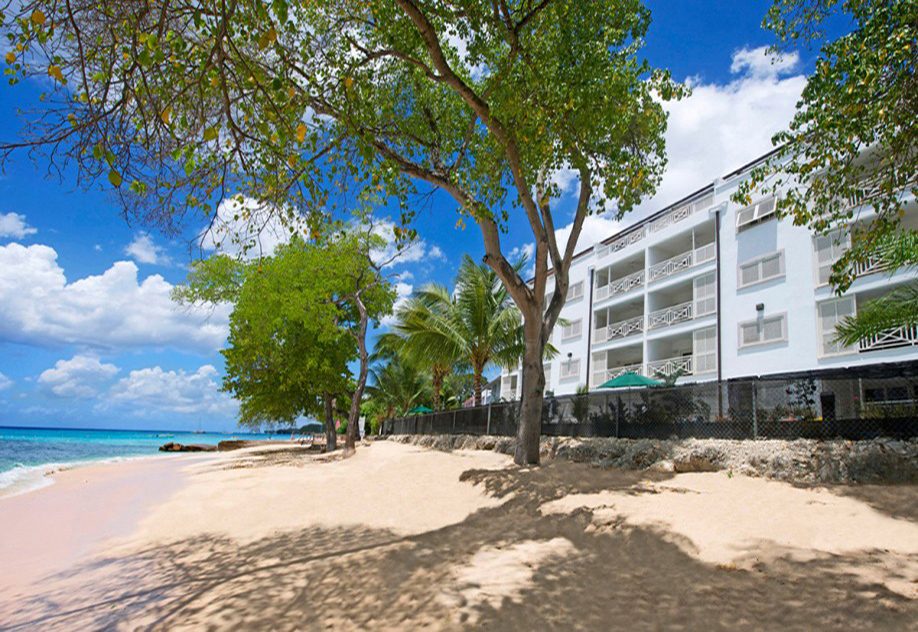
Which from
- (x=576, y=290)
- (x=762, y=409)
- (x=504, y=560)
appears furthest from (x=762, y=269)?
(x=504, y=560)

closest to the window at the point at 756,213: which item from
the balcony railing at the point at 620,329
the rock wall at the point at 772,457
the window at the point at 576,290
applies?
the balcony railing at the point at 620,329

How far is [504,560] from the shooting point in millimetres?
5543

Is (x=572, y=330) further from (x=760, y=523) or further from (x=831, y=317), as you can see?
(x=760, y=523)

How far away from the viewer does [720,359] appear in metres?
22.7

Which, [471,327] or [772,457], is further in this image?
[471,327]

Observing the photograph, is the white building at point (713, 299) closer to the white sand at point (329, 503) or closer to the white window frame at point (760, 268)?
the white window frame at point (760, 268)

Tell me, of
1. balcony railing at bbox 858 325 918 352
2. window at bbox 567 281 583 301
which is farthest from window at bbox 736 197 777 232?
window at bbox 567 281 583 301

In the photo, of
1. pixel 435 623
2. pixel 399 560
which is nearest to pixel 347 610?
pixel 435 623

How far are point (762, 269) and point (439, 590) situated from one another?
2136cm

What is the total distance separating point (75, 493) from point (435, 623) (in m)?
14.2

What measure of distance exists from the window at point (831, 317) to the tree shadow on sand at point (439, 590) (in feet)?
54.4

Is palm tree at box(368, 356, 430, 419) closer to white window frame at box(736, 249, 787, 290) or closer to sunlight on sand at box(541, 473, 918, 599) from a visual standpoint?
white window frame at box(736, 249, 787, 290)

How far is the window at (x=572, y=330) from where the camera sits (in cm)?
3228

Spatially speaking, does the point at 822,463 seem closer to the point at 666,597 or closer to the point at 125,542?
the point at 666,597
